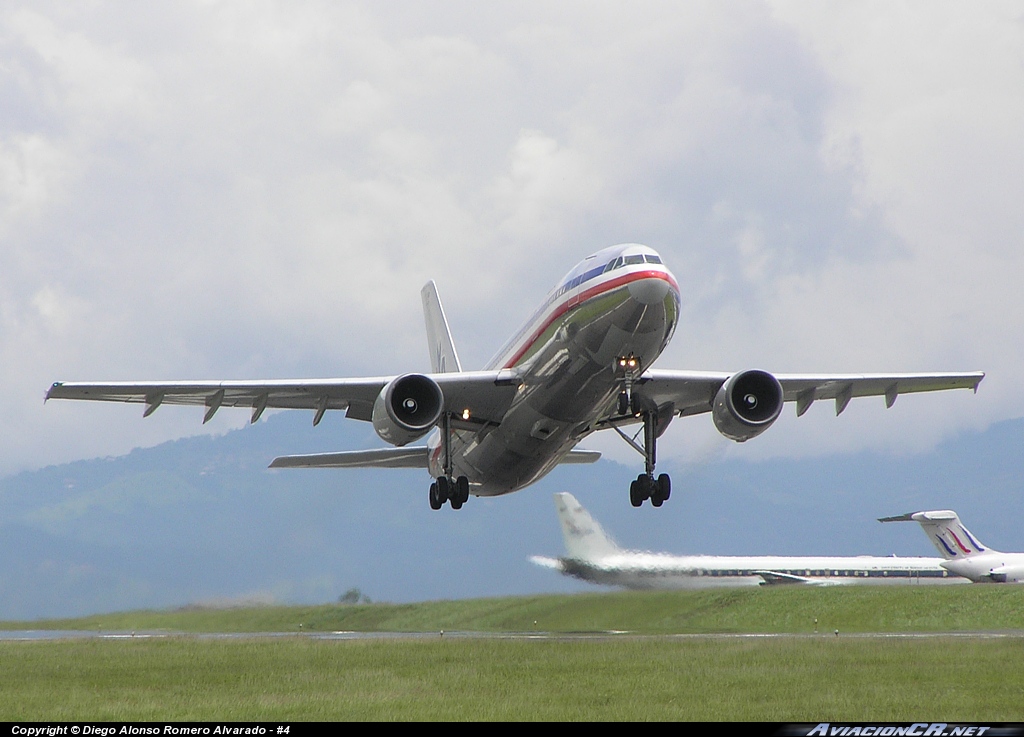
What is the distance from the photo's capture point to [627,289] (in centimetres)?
2414

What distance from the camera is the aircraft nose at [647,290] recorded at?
24016 millimetres

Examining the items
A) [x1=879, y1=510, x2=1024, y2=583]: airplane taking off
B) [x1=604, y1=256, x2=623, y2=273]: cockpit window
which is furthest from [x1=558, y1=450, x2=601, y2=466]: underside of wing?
[x1=879, y1=510, x2=1024, y2=583]: airplane taking off

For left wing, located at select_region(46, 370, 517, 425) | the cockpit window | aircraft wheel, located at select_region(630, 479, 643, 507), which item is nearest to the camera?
the cockpit window

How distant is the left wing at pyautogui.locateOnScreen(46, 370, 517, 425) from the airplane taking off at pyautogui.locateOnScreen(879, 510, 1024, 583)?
4651 centimetres

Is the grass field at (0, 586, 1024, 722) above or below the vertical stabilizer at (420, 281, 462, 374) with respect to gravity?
below

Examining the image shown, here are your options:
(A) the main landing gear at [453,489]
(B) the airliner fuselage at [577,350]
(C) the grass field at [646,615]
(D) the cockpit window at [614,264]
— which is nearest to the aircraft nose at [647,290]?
(B) the airliner fuselage at [577,350]

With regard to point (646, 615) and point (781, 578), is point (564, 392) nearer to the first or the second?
point (646, 615)

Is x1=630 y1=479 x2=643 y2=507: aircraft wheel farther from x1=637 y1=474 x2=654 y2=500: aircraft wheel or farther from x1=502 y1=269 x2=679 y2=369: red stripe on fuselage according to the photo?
x1=502 y1=269 x2=679 y2=369: red stripe on fuselage

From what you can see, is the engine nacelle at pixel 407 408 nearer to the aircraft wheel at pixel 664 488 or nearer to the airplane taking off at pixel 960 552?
the aircraft wheel at pixel 664 488

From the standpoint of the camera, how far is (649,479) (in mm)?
30500

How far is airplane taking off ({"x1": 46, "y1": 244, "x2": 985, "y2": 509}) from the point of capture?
81.3 ft

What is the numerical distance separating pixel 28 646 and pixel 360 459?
11403 mm

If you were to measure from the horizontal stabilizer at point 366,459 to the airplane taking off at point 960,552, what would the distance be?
41.3 metres
